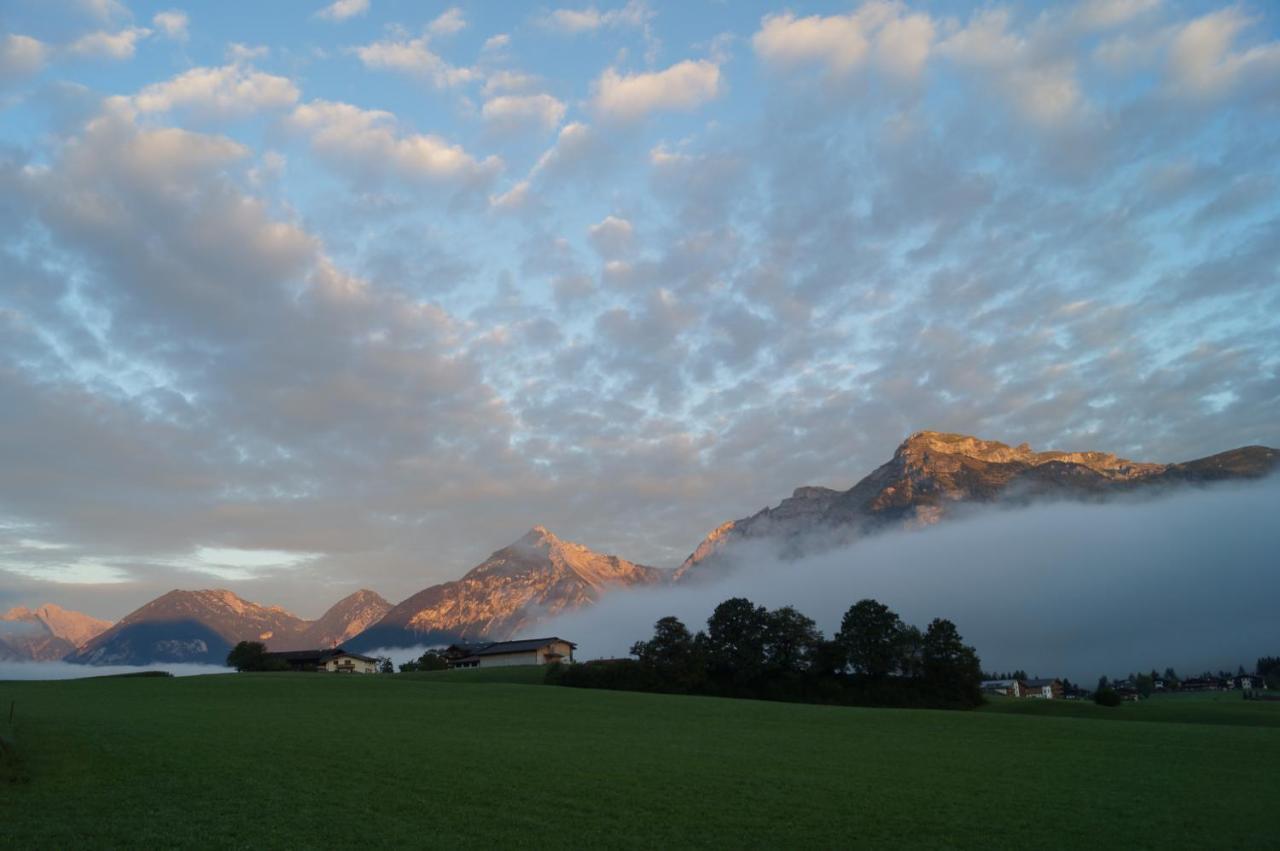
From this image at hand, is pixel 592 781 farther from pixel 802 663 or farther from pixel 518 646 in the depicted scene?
pixel 518 646

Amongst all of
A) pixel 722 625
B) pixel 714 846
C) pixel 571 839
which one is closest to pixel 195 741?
pixel 571 839

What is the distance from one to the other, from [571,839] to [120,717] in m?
32.3

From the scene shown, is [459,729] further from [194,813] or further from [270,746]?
[194,813]

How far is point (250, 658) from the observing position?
127500mm

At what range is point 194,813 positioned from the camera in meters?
22.4

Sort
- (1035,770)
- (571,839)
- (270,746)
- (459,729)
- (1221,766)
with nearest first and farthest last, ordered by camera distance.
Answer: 1. (571,839)
2. (270,746)
3. (1035,770)
4. (1221,766)
5. (459,729)

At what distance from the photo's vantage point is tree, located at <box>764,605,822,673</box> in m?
103

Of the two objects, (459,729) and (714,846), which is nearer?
(714,846)

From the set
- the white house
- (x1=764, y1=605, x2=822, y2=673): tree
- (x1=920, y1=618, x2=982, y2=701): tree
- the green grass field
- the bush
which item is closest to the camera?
the green grass field

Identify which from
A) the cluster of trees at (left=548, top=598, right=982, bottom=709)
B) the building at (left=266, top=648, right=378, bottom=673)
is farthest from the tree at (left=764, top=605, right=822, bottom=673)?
the building at (left=266, top=648, right=378, bottom=673)

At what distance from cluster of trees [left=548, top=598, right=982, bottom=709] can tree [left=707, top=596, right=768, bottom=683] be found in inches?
5.1

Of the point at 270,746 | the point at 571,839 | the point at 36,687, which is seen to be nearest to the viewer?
the point at 571,839

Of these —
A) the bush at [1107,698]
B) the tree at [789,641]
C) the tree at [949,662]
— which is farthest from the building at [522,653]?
the bush at [1107,698]

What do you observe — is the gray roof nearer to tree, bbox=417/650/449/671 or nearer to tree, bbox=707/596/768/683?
tree, bbox=417/650/449/671
